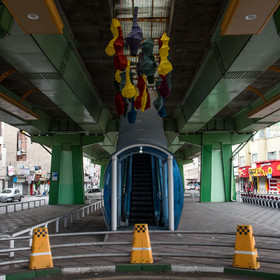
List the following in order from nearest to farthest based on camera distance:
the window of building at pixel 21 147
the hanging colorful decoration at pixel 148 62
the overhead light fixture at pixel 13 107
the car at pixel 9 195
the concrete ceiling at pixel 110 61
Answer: the hanging colorful decoration at pixel 148 62 < the concrete ceiling at pixel 110 61 < the overhead light fixture at pixel 13 107 < the car at pixel 9 195 < the window of building at pixel 21 147

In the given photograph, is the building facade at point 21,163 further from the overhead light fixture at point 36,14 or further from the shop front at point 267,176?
the overhead light fixture at point 36,14

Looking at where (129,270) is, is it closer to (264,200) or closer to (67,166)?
(264,200)

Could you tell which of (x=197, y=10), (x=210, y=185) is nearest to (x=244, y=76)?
(x=197, y=10)

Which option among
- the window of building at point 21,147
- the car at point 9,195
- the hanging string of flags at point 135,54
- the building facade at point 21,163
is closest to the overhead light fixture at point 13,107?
the hanging string of flags at point 135,54

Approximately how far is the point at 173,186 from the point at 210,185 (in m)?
16.8

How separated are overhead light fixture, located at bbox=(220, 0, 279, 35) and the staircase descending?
8.58m

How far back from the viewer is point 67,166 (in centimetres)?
2744

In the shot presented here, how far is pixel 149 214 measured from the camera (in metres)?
13.8

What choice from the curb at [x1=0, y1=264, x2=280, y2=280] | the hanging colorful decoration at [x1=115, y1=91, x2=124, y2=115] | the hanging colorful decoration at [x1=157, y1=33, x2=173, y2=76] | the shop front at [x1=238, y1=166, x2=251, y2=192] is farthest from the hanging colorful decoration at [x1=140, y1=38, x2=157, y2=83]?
the shop front at [x1=238, y1=166, x2=251, y2=192]

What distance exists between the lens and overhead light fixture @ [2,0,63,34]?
568cm

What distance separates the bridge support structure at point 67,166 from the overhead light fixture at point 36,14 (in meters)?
20.4

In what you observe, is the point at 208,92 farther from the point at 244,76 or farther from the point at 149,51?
the point at 149,51

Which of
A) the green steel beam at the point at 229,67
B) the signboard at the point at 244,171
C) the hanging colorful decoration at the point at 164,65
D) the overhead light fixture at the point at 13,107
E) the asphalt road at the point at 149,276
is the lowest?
the asphalt road at the point at 149,276

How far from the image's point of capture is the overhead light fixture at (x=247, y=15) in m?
5.73
